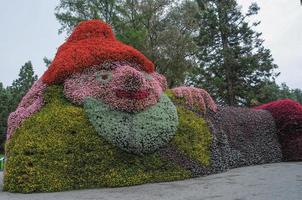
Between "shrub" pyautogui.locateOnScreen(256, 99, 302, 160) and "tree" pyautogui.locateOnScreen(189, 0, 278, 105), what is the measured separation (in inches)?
413

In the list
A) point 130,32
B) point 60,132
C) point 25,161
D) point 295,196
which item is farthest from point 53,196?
point 130,32

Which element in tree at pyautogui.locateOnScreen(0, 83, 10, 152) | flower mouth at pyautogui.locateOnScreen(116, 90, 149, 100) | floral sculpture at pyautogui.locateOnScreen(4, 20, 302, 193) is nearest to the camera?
floral sculpture at pyautogui.locateOnScreen(4, 20, 302, 193)

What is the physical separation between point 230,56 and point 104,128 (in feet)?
57.6

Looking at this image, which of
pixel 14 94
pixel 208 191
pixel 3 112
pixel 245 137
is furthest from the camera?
pixel 14 94

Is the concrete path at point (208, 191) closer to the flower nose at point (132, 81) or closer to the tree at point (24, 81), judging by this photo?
the flower nose at point (132, 81)

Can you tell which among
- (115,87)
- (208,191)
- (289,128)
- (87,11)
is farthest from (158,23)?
(208,191)

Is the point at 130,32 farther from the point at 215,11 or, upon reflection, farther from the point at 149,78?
the point at 149,78

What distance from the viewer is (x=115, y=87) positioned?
9.82m

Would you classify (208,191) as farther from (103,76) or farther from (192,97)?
(192,97)

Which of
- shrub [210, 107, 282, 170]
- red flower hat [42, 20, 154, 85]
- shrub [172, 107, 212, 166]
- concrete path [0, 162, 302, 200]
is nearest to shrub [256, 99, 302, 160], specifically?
shrub [210, 107, 282, 170]

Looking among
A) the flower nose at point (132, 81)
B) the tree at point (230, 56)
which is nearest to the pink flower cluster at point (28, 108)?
the flower nose at point (132, 81)

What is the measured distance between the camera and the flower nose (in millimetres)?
9547

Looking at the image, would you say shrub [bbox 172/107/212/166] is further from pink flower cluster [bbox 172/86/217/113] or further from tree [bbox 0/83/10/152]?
tree [bbox 0/83/10/152]

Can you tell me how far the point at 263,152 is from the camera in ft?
45.1
